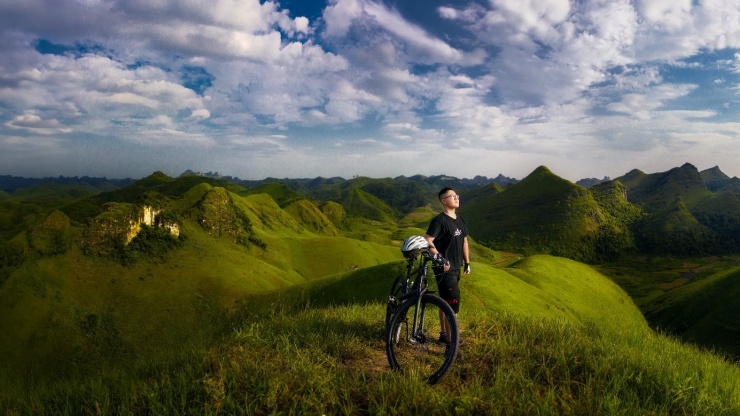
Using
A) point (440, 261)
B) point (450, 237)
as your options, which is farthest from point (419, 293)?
point (450, 237)

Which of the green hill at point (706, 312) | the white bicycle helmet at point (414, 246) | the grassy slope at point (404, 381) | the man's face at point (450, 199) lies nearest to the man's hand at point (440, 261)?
the white bicycle helmet at point (414, 246)

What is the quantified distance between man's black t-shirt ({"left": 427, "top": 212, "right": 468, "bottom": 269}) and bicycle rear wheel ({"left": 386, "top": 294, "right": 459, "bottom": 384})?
1585mm

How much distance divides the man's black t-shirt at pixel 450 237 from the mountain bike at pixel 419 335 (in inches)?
45.9

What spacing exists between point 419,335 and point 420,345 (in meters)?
0.25

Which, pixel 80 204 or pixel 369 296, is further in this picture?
pixel 80 204

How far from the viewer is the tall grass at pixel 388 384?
5.22 m

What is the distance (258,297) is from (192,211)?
92.3 meters

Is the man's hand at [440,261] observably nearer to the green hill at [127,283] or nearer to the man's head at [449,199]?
the man's head at [449,199]

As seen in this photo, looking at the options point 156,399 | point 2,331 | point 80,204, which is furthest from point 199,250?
point 156,399

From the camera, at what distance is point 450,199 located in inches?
332

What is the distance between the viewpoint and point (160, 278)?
119812 mm

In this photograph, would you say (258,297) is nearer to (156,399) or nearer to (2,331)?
(2,331)

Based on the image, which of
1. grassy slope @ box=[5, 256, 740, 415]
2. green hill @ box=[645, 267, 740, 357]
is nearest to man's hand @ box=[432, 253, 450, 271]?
grassy slope @ box=[5, 256, 740, 415]

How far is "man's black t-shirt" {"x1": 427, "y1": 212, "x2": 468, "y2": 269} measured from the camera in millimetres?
8484
